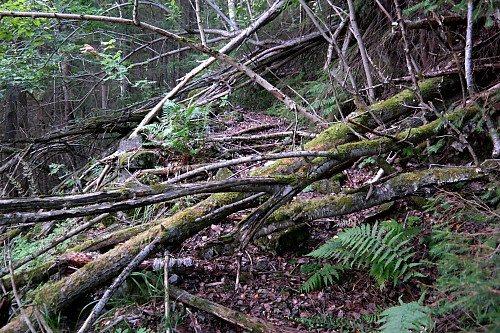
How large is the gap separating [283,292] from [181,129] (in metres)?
3.78

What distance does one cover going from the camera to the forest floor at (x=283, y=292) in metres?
2.72

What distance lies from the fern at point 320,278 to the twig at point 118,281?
1.60 meters

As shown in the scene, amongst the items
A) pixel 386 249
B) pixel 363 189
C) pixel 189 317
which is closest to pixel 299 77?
pixel 363 189

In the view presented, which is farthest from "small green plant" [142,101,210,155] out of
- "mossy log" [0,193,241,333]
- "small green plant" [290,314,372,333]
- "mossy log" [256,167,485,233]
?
"small green plant" [290,314,372,333]

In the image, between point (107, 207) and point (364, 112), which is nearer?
point (107, 207)

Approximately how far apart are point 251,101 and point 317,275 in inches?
306

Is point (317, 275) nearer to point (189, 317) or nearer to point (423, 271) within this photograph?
point (423, 271)

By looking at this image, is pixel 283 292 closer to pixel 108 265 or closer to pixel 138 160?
pixel 108 265

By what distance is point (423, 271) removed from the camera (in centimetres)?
299

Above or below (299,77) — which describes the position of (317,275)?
below

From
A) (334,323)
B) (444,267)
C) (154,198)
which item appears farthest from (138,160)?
(444,267)

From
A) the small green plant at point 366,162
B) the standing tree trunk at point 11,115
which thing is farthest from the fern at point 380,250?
the standing tree trunk at point 11,115

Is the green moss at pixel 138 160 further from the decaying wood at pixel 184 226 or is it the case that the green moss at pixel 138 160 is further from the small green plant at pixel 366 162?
the small green plant at pixel 366 162

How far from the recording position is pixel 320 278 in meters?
3.20
